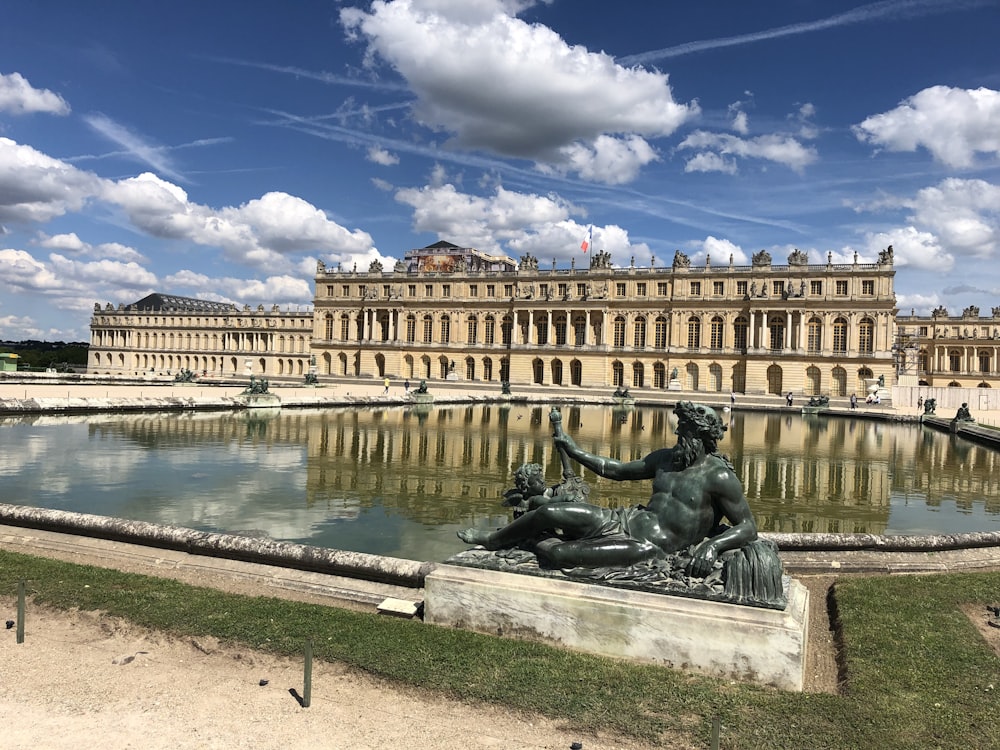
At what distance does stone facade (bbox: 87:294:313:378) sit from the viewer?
10888 centimetres

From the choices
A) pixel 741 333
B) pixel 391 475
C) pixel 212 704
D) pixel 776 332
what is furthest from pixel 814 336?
pixel 212 704

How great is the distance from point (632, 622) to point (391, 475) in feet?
37.8

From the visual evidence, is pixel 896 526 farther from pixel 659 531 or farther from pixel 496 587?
pixel 496 587

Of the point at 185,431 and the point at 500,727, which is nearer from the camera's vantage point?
the point at 500,727

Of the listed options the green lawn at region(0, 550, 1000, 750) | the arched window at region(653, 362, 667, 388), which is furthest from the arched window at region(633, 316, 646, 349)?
the green lawn at region(0, 550, 1000, 750)

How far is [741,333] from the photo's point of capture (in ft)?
229

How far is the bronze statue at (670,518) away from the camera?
245 inches

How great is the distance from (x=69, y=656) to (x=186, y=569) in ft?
8.06

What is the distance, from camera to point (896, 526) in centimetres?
1320

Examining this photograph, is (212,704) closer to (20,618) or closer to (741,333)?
(20,618)

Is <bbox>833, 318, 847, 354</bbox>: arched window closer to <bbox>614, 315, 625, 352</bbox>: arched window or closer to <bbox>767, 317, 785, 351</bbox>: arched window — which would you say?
<bbox>767, 317, 785, 351</bbox>: arched window

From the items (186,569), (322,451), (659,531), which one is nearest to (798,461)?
(322,451)

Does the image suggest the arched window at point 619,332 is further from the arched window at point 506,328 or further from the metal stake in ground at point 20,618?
the metal stake in ground at point 20,618

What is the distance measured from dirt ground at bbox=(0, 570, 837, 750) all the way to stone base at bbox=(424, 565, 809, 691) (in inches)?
25.7
